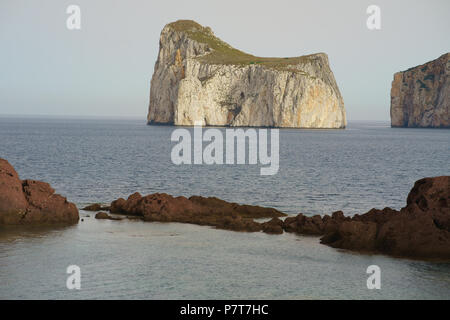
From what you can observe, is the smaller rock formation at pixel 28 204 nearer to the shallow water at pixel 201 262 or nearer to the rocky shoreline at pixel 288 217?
the rocky shoreline at pixel 288 217

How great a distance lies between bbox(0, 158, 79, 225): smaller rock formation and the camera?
2625 cm

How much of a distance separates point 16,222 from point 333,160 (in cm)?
5219

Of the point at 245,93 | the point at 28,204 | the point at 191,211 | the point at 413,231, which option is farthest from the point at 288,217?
the point at 245,93

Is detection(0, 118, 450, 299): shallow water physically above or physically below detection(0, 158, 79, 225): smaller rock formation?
below

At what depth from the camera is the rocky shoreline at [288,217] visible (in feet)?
72.7

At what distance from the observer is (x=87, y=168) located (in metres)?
55.8

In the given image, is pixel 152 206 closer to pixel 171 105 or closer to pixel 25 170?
pixel 25 170

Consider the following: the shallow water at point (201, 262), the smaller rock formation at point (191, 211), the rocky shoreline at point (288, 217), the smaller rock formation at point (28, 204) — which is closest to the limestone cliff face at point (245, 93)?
the shallow water at point (201, 262)

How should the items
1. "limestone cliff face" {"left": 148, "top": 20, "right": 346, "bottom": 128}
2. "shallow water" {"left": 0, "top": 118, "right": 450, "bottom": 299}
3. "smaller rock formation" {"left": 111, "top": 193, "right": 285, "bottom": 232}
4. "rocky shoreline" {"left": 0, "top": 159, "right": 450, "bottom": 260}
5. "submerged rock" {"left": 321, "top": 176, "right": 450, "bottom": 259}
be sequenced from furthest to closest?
"limestone cliff face" {"left": 148, "top": 20, "right": 346, "bottom": 128} < "smaller rock formation" {"left": 111, "top": 193, "right": 285, "bottom": 232} < "rocky shoreline" {"left": 0, "top": 159, "right": 450, "bottom": 260} < "submerged rock" {"left": 321, "top": 176, "right": 450, "bottom": 259} < "shallow water" {"left": 0, "top": 118, "right": 450, "bottom": 299}

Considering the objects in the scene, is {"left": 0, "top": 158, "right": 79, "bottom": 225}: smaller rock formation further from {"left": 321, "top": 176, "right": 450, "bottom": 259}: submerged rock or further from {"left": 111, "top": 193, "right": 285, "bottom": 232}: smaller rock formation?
{"left": 321, "top": 176, "right": 450, "bottom": 259}: submerged rock

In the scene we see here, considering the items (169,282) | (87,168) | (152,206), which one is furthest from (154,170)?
(169,282)

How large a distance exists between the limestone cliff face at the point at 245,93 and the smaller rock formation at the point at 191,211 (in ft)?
483

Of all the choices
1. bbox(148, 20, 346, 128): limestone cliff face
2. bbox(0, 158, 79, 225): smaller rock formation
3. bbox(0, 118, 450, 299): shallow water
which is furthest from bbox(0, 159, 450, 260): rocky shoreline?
bbox(148, 20, 346, 128): limestone cliff face

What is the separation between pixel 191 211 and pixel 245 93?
158579 mm
